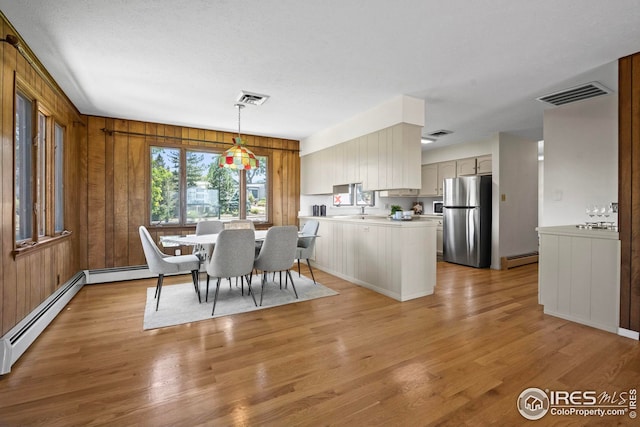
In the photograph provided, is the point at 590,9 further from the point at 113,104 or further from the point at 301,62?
the point at 113,104

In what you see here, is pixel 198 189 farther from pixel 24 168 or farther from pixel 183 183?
pixel 24 168

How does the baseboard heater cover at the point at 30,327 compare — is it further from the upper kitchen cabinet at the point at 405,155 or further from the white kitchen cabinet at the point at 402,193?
the white kitchen cabinet at the point at 402,193

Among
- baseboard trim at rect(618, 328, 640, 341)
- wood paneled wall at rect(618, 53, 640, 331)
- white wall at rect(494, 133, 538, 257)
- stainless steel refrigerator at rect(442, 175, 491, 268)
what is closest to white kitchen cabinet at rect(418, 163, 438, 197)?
stainless steel refrigerator at rect(442, 175, 491, 268)

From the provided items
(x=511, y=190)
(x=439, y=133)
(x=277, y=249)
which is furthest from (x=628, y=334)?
(x=439, y=133)

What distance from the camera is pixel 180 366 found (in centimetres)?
217

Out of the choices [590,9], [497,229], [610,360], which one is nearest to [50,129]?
[590,9]

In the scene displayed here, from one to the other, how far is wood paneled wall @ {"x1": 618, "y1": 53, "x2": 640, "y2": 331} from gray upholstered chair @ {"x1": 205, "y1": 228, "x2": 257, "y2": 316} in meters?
3.53

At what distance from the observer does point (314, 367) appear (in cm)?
214

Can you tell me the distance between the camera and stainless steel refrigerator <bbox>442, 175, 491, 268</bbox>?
555cm

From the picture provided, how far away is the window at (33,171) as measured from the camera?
272cm

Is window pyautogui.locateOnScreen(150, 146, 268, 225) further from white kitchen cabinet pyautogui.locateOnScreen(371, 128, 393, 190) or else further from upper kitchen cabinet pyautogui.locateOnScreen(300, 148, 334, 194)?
white kitchen cabinet pyautogui.locateOnScreen(371, 128, 393, 190)

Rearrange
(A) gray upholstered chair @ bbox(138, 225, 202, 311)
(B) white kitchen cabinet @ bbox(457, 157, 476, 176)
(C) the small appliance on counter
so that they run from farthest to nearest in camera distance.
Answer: (C) the small appliance on counter
(B) white kitchen cabinet @ bbox(457, 157, 476, 176)
(A) gray upholstered chair @ bbox(138, 225, 202, 311)

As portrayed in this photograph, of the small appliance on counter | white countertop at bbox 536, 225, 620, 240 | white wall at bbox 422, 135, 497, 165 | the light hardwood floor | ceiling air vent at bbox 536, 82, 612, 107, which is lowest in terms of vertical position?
the light hardwood floor

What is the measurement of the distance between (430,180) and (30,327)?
689 centimetres
